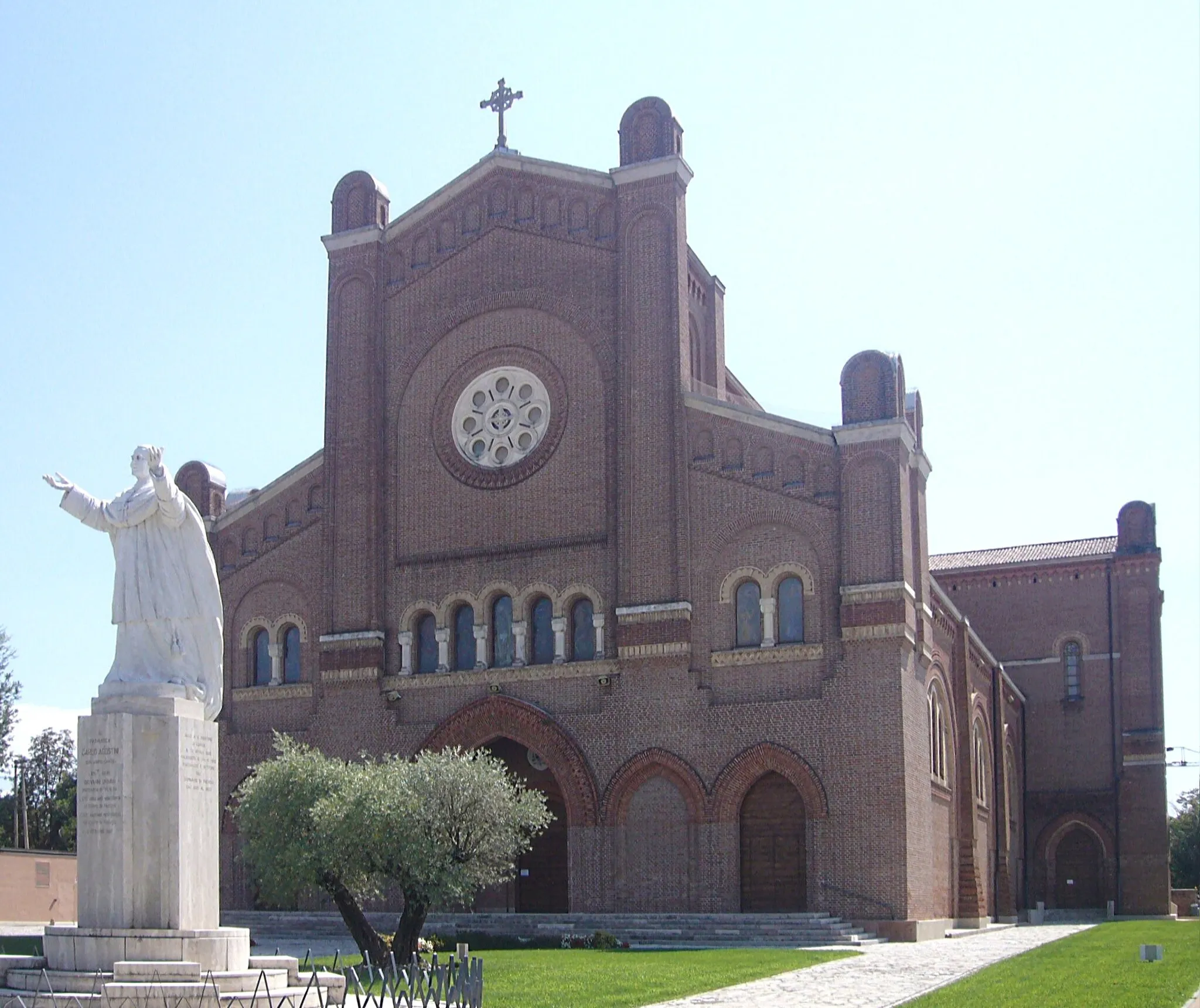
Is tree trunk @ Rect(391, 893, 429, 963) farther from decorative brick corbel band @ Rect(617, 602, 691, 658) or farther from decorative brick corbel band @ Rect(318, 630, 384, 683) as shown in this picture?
decorative brick corbel band @ Rect(318, 630, 384, 683)

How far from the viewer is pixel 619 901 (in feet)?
119

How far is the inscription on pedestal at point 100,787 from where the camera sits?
1633 centimetres

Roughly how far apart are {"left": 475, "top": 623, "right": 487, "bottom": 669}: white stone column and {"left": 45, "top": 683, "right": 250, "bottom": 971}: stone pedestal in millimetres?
22120

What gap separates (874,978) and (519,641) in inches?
635

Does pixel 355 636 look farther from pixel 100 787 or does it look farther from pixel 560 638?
pixel 100 787

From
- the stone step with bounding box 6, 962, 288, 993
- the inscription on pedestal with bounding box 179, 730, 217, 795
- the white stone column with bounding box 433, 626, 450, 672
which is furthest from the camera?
the white stone column with bounding box 433, 626, 450, 672

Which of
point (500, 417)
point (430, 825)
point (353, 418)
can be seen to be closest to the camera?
point (430, 825)

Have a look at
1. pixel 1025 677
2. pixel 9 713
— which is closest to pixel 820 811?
pixel 1025 677

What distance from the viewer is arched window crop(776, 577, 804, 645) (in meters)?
36.3

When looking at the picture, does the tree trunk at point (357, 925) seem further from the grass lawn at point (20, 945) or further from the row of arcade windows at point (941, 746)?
the row of arcade windows at point (941, 746)

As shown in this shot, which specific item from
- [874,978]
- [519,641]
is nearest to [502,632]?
[519,641]

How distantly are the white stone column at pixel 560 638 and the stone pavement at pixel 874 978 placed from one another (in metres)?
10.2

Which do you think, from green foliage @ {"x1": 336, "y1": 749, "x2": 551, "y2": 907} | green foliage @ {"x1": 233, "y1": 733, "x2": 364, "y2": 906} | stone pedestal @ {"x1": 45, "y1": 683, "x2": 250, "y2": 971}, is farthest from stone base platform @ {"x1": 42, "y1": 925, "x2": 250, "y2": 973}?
green foliage @ {"x1": 233, "y1": 733, "x2": 364, "y2": 906}

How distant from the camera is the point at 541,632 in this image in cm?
3906
